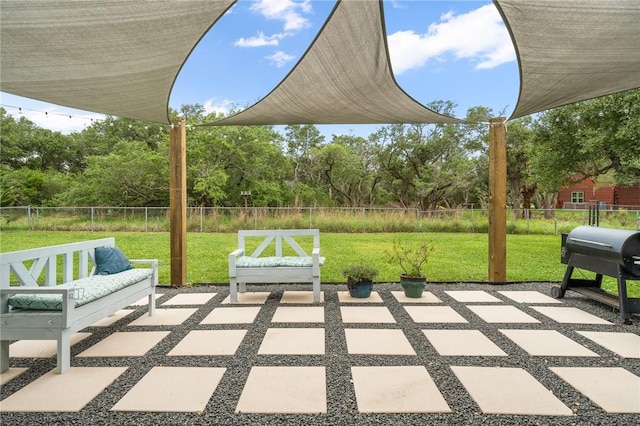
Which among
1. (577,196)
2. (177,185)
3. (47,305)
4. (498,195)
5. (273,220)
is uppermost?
(577,196)

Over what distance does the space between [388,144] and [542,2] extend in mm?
14565

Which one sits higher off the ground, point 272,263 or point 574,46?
point 574,46

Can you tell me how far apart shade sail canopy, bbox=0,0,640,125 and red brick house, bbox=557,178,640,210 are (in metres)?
18.1

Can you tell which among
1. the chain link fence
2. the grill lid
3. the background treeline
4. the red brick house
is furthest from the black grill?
the red brick house

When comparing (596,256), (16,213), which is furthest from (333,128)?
(596,256)

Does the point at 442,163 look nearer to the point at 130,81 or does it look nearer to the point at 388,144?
the point at 388,144

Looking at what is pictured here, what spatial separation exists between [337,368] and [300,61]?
2.37m

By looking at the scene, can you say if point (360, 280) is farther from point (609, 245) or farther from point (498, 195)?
point (609, 245)

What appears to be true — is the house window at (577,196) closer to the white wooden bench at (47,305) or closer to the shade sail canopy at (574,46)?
the shade sail canopy at (574,46)

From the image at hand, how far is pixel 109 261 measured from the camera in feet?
11.6

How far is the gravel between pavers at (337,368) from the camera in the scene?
1865 millimetres

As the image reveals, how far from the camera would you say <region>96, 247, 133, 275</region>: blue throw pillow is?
351cm

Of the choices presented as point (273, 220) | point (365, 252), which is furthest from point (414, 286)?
point (273, 220)

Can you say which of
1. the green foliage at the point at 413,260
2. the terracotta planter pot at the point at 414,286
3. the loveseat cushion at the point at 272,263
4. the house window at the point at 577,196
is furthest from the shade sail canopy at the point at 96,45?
the house window at the point at 577,196
